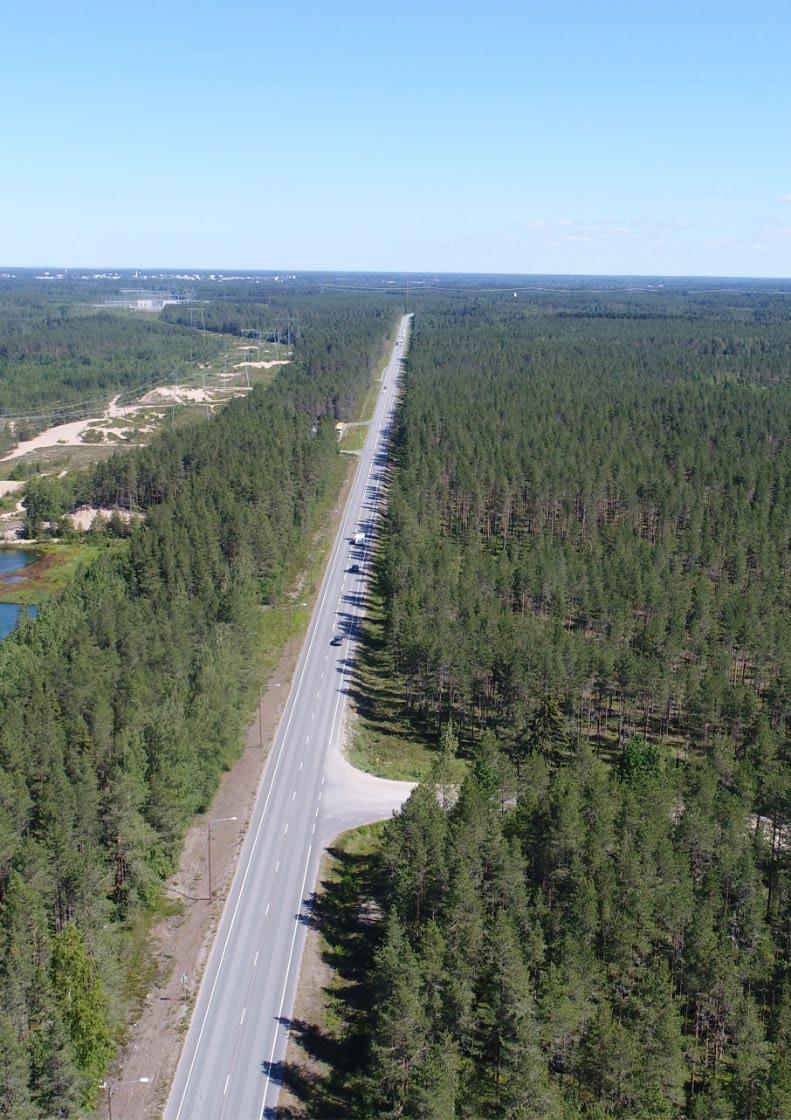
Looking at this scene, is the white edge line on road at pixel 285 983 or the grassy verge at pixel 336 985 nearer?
the white edge line on road at pixel 285 983

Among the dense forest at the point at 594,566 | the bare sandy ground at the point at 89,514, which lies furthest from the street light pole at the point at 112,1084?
the bare sandy ground at the point at 89,514

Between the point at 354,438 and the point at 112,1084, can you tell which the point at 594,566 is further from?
the point at 354,438

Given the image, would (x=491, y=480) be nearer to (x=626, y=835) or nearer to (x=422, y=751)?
(x=422, y=751)

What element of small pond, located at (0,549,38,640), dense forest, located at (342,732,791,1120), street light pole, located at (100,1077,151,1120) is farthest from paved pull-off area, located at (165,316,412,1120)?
small pond, located at (0,549,38,640)

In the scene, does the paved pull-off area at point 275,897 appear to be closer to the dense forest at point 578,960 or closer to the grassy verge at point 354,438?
the dense forest at point 578,960

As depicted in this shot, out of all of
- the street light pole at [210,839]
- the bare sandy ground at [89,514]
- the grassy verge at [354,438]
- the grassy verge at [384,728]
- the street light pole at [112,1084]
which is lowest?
the street light pole at [112,1084]

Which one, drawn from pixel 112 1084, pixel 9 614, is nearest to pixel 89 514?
pixel 9 614

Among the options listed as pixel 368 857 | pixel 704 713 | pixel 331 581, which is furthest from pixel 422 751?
pixel 331 581
